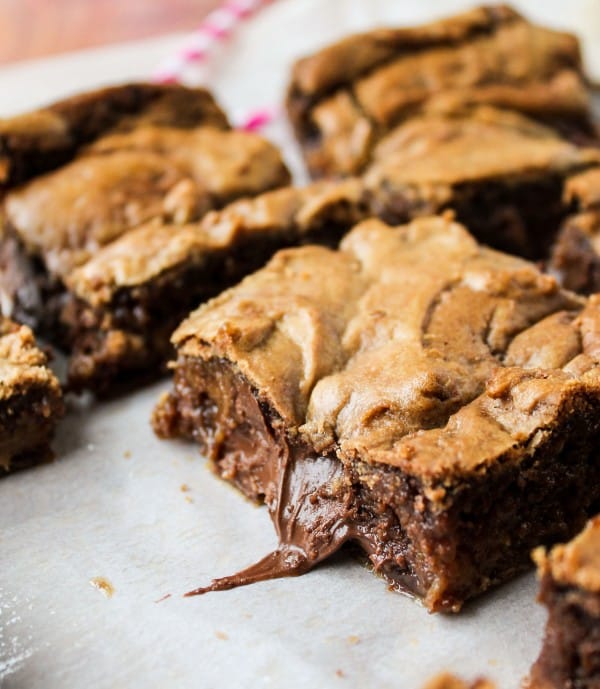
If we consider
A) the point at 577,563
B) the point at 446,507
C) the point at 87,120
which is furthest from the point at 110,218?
the point at 577,563

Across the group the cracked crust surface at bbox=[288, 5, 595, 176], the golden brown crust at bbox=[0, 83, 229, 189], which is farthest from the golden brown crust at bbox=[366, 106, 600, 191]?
the golden brown crust at bbox=[0, 83, 229, 189]

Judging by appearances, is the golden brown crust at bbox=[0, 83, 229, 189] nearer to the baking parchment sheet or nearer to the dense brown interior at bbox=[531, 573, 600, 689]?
the baking parchment sheet

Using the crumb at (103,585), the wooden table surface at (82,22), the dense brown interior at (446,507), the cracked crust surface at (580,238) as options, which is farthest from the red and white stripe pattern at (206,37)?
the crumb at (103,585)

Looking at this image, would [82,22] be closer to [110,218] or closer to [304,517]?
[110,218]

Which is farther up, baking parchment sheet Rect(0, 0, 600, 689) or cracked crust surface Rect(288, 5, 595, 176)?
cracked crust surface Rect(288, 5, 595, 176)

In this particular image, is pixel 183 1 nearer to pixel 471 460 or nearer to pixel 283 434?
pixel 283 434

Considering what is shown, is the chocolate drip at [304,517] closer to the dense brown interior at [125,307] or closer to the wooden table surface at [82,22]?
the dense brown interior at [125,307]

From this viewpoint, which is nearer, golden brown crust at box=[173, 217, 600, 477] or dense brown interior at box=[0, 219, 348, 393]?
golden brown crust at box=[173, 217, 600, 477]
